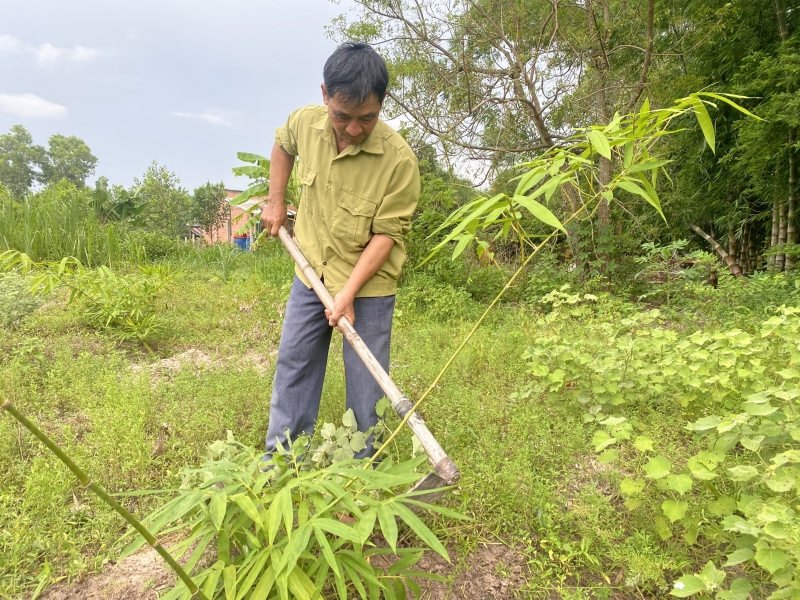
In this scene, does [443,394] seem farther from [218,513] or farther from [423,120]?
[423,120]

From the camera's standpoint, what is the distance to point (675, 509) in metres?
1.45

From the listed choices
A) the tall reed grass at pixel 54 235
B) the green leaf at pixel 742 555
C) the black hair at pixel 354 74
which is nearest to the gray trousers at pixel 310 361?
the black hair at pixel 354 74

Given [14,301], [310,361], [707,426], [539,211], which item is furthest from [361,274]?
[14,301]

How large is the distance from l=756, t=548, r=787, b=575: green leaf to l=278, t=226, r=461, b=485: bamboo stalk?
0.79 m

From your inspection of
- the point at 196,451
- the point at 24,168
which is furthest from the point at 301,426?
the point at 24,168

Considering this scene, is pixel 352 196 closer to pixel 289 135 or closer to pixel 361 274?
pixel 361 274

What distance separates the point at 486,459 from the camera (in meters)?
2.05

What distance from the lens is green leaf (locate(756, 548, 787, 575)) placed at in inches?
44.1

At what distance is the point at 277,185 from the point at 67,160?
61.1m

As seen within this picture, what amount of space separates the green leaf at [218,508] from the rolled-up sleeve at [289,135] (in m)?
1.50

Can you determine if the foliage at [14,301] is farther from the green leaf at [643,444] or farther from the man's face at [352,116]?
the green leaf at [643,444]

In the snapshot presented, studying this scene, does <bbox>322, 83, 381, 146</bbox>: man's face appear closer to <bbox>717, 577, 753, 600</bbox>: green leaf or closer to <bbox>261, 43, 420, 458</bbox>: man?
<bbox>261, 43, 420, 458</bbox>: man

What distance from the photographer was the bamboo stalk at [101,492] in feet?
1.91

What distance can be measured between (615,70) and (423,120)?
248cm
